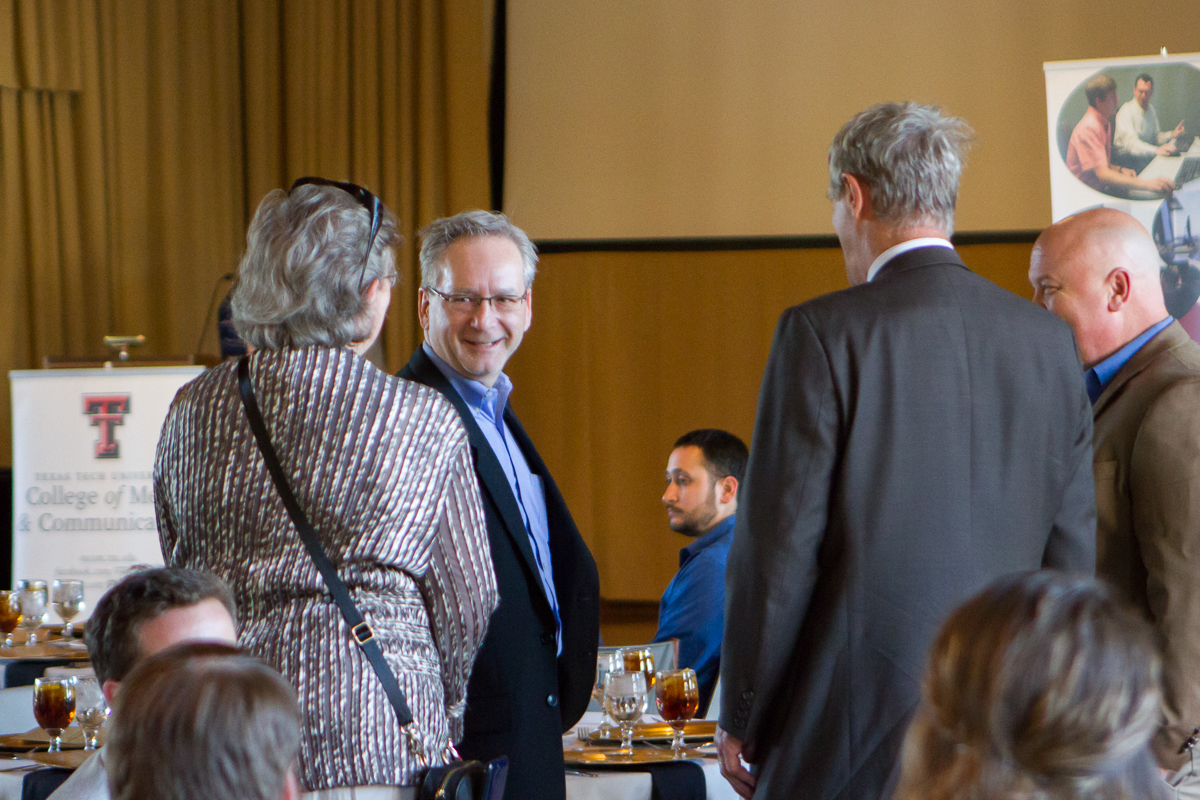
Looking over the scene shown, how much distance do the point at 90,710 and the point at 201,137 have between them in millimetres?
5414

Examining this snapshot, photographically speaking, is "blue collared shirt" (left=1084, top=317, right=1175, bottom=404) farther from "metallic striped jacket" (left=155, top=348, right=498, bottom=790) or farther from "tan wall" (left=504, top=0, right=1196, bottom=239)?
"tan wall" (left=504, top=0, right=1196, bottom=239)

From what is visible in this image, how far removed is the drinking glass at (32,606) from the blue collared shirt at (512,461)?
2.71 meters

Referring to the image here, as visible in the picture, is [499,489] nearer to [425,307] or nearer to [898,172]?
[425,307]

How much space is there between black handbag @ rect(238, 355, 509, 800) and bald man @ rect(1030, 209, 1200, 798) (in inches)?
43.6

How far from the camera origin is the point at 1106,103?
15.4 ft

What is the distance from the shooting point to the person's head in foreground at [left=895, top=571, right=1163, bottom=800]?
2.96ft

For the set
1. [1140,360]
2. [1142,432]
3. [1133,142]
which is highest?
[1133,142]

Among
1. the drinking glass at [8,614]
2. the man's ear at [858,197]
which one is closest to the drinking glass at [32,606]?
the drinking glass at [8,614]

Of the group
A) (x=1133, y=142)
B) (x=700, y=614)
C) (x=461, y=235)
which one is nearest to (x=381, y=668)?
(x=461, y=235)

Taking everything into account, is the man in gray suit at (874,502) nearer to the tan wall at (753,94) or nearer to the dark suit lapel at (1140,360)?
the dark suit lapel at (1140,360)

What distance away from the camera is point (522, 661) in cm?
205

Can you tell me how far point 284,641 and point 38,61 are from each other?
602 centimetres

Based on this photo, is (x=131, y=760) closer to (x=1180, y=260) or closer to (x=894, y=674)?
(x=894, y=674)

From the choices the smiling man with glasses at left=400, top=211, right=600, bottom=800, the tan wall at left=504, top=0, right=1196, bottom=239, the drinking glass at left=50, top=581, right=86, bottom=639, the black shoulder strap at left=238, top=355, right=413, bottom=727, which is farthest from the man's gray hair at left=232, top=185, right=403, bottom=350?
the tan wall at left=504, top=0, right=1196, bottom=239
